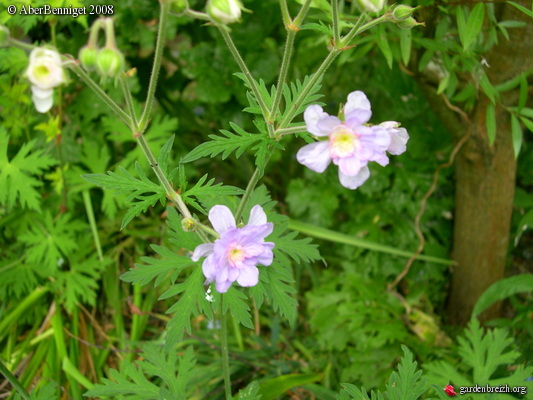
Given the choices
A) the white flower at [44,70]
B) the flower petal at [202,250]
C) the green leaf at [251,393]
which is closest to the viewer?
the white flower at [44,70]

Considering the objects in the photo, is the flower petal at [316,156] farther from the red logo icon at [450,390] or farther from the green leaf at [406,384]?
the red logo icon at [450,390]

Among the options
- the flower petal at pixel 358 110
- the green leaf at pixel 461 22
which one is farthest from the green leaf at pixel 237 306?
the green leaf at pixel 461 22

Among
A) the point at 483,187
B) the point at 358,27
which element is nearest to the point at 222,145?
the point at 358,27

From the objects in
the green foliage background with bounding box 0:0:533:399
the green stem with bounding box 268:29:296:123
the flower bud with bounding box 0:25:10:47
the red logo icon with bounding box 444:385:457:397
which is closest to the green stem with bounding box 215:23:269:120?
the green stem with bounding box 268:29:296:123

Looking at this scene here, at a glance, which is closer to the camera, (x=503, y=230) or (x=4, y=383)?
(x=4, y=383)

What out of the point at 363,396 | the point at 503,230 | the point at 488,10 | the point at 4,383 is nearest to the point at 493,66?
the point at 488,10

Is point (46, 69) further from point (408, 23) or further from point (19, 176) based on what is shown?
point (19, 176)

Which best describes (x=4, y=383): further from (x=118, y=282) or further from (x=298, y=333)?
(x=298, y=333)
